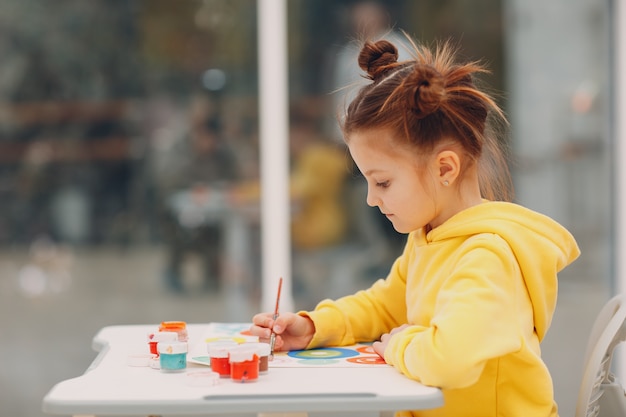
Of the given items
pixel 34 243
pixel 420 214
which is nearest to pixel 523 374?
pixel 420 214

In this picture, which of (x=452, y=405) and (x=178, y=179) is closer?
(x=452, y=405)

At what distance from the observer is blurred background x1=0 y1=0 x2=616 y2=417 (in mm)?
3512

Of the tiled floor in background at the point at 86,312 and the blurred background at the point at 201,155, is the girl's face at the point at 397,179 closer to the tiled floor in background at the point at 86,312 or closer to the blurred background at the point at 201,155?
the blurred background at the point at 201,155

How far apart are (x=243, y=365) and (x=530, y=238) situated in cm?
52

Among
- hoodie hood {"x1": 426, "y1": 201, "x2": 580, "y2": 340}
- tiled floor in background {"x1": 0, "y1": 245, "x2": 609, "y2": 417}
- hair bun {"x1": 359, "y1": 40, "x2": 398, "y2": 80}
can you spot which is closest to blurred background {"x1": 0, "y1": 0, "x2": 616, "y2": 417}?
tiled floor in background {"x1": 0, "y1": 245, "x2": 609, "y2": 417}

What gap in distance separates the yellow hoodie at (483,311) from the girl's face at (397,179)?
5 cm

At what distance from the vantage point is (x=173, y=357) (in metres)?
1.47

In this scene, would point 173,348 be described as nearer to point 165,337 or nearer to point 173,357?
point 173,357

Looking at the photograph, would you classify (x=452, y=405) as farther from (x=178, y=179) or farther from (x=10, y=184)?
(x=10, y=184)

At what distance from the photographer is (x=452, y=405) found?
4.91 ft

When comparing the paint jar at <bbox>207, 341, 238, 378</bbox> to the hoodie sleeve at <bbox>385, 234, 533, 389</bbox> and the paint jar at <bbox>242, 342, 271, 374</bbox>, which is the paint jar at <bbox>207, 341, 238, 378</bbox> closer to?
the paint jar at <bbox>242, 342, 271, 374</bbox>

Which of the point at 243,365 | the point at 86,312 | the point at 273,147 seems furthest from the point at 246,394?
the point at 86,312

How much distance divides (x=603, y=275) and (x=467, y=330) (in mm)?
2577

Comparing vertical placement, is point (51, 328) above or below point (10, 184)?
below
